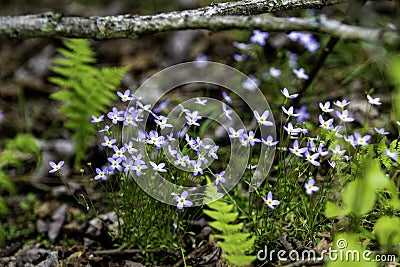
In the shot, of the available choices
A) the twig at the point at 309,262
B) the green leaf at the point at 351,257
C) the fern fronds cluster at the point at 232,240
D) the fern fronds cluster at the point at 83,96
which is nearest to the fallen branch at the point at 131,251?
the fern fronds cluster at the point at 232,240

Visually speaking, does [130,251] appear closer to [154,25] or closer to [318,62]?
[154,25]

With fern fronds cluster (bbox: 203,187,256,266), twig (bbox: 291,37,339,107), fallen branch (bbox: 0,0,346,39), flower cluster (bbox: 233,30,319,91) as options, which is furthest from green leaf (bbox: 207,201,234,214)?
flower cluster (bbox: 233,30,319,91)

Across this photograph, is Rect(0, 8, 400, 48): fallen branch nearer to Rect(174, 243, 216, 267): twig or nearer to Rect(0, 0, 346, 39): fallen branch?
Rect(0, 0, 346, 39): fallen branch

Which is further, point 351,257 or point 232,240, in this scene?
point 232,240

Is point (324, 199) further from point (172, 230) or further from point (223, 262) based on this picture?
point (172, 230)

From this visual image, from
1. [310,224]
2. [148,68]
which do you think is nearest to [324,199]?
[310,224]

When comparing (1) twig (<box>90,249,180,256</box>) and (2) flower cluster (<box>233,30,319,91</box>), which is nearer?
(1) twig (<box>90,249,180,256</box>)

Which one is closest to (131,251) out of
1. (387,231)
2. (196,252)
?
(196,252)

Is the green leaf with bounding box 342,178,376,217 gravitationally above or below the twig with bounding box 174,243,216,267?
Result: above

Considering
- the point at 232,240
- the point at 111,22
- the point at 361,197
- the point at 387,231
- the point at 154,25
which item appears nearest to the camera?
the point at 361,197

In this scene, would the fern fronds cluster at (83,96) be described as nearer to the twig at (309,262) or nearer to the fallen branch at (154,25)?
the fallen branch at (154,25)

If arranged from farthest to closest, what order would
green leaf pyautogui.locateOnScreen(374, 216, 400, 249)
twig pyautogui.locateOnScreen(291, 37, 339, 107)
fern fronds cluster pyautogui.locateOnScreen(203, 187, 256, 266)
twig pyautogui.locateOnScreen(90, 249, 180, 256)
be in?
twig pyautogui.locateOnScreen(291, 37, 339, 107)
twig pyautogui.locateOnScreen(90, 249, 180, 256)
fern fronds cluster pyautogui.locateOnScreen(203, 187, 256, 266)
green leaf pyautogui.locateOnScreen(374, 216, 400, 249)

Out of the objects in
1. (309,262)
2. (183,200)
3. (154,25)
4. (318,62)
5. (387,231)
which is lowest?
(309,262)
